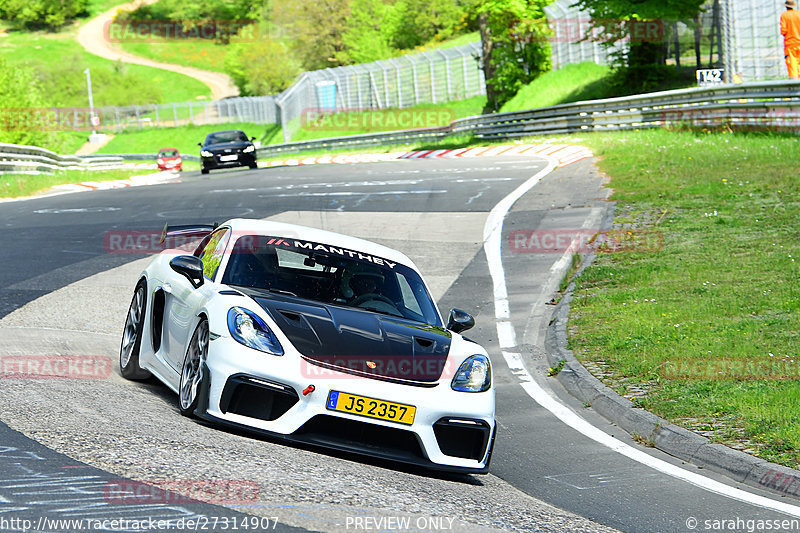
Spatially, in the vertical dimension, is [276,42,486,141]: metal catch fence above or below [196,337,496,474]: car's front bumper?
above

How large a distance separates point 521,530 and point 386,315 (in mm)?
2465

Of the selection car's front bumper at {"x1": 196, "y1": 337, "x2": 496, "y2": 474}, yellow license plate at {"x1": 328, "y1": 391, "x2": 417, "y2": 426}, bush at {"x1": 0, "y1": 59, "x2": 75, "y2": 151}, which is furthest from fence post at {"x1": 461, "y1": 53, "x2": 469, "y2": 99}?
yellow license plate at {"x1": 328, "y1": 391, "x2": 417, "y2": 426}

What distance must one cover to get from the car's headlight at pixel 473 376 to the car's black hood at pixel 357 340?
13 cm

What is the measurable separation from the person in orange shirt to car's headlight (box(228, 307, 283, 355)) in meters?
19.0

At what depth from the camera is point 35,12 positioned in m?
139

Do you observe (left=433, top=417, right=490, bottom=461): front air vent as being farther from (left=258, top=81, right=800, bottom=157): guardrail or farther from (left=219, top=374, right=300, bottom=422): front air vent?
(left=258, top=81, right=800, bottom=157): guardrail

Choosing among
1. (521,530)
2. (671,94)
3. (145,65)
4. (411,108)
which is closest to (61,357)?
(521,530)

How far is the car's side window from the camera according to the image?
758 cm

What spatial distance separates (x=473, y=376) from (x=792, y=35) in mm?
19418

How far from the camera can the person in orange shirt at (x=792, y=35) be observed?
22266 millimetres

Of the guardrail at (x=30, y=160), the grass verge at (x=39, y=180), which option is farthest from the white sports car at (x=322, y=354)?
the guardrail at (x=30, y=160)

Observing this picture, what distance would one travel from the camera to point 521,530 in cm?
511

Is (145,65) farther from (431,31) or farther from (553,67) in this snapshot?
(553,67)

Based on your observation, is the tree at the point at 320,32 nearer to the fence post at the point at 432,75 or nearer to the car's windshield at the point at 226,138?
the fence post at the point at 432,75
